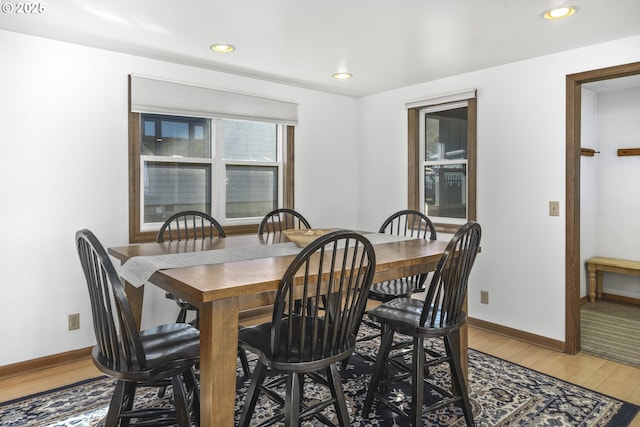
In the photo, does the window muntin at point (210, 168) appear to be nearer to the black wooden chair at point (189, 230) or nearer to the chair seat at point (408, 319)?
the black wooden chair at point (189, 230)

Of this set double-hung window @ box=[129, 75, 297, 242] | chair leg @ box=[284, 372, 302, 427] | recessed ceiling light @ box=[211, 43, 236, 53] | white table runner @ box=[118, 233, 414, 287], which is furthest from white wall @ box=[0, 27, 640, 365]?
chair leg @ box=[284, 372, 302, 427]

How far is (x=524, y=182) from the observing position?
3334mm

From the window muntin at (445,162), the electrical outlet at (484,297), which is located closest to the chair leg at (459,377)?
the electrical outlet at (484,297)

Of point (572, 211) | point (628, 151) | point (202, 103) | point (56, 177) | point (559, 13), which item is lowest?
point (572, 211)

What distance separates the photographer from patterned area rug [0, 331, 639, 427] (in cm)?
215

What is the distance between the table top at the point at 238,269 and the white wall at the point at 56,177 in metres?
0.81

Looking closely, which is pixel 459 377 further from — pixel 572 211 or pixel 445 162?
pixel 445 162

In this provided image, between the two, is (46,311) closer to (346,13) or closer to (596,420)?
(346,13)

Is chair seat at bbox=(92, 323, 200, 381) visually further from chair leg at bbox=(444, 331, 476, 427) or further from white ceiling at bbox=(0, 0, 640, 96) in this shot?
white ceiling at bbox=(0, 0, 640, 96)

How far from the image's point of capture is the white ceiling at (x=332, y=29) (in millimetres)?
2275

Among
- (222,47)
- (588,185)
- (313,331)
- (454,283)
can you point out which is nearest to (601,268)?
(588,185)

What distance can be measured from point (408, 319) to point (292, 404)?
721 millimetres

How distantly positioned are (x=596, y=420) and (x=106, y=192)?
3338 mm

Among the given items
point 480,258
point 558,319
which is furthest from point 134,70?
point 558,319
